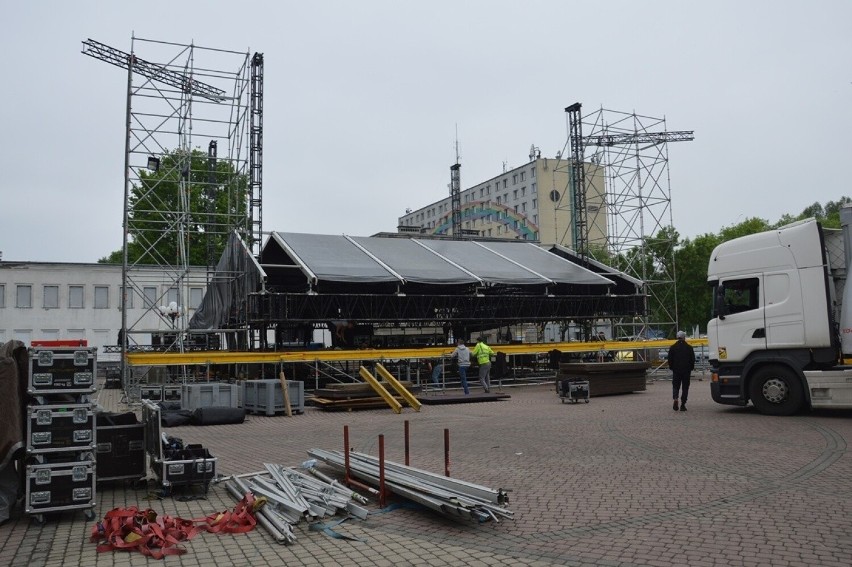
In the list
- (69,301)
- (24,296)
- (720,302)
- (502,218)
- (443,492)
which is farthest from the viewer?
(502,218)

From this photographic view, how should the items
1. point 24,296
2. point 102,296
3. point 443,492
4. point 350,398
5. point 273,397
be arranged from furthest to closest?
point 102,296
point 24,296
point 350,398
point 273,397
point 443,492

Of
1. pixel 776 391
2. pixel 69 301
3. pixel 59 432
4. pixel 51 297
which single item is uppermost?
pixel 51 297

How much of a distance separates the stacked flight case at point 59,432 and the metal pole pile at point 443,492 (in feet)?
9.57

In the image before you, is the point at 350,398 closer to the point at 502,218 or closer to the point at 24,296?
the point at 24,296

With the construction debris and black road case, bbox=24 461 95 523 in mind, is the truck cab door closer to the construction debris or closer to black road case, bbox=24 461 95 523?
the construction debris

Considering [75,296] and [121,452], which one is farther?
[75,296]

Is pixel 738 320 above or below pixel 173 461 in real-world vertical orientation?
above

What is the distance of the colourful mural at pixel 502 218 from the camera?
91.2 m

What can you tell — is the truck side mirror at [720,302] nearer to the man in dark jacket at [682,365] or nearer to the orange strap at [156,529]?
the man in dark jacket at [682,365]

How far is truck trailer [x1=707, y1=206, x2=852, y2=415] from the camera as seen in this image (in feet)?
46.4

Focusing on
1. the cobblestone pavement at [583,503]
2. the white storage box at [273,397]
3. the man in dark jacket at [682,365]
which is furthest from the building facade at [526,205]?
the cobblestone pavement at [583,503]

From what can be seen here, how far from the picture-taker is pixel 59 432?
727 centimetres

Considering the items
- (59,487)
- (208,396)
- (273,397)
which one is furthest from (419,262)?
(59,487)

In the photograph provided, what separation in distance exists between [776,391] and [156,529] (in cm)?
1264
